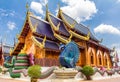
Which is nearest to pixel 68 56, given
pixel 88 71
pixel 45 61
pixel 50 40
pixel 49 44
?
pixel 88 71

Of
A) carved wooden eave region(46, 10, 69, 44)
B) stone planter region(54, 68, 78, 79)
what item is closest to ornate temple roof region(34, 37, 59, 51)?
carved wooden eave region(46, 10, 69, 44)

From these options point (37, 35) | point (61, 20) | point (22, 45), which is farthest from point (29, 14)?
point (61, 20)

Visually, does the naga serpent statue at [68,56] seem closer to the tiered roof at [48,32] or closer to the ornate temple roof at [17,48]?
the tiered roof at [48,32]

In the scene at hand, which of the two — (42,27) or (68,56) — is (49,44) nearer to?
(42,27)

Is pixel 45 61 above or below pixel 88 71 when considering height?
above

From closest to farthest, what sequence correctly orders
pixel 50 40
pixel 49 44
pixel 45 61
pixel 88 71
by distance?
→ pixel 88 71 < pixel 45 61 < pixel 49 44 < pixel 50 40

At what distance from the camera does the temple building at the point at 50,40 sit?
16.2 meters

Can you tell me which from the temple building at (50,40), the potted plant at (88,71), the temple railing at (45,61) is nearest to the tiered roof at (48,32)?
the temple building at (50,40)

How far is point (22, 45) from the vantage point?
19.1 m

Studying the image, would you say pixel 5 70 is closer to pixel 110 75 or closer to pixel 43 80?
pixel 43 80

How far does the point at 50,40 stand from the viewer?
59.0 feet

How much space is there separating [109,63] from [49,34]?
434 inches

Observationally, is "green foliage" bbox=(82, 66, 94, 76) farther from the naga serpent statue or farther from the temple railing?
the temple railing

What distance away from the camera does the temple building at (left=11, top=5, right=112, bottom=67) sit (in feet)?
53.0
